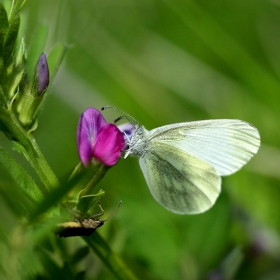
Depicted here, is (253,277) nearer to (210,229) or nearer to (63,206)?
(210,229)

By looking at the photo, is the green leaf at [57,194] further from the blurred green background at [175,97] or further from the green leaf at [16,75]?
the blurred green background at [175,97]

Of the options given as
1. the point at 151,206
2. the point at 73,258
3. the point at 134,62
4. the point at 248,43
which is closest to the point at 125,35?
the point at 134,62

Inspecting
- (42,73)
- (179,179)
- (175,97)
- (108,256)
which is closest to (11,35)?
(42,73)

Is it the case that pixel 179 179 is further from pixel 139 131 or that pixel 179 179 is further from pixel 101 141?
pixel 101 141

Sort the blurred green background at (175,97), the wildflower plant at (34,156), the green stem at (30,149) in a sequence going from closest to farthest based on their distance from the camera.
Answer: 1. the wildflower plant at (34,156)
2. the green stem at (30,149)
3. the blurred green background at (175,97)

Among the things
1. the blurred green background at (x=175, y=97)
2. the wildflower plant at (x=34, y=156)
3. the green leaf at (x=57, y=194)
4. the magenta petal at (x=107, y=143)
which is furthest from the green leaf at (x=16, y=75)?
the blurred green background at (x=175, y=97)

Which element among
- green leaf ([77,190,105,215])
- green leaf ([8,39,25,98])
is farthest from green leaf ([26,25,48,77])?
green leaf ([77,190,105,215])

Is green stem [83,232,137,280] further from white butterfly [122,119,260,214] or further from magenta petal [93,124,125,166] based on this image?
white butterfly [122,119,260,214]
